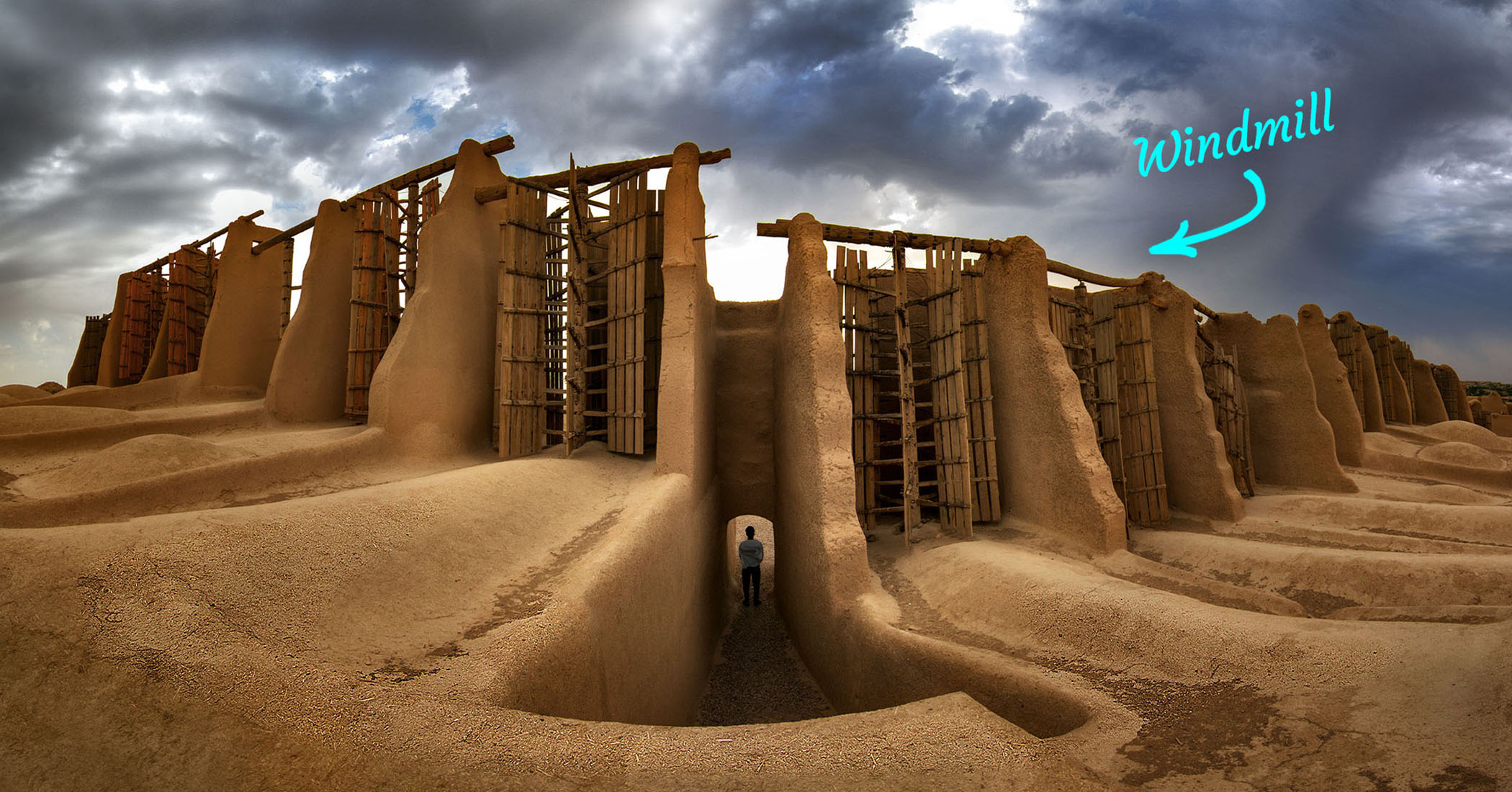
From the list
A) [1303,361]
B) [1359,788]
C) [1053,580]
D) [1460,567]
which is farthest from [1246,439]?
[1359,788]

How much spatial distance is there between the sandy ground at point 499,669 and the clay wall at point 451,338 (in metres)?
2.34

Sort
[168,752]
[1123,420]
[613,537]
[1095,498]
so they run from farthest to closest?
[1123,420] < [1095,498] < [613,537] < [168,752]

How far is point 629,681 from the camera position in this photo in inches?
236

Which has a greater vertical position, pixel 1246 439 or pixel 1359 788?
pixel 1246 439

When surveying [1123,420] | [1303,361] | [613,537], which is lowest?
[613,537]

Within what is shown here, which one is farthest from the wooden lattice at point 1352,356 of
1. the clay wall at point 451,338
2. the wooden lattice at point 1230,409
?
the clay wall at point 451,338

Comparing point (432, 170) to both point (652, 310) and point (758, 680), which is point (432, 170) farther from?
point (758, 680)

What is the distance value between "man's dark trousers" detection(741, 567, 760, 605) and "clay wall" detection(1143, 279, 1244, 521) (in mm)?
7142

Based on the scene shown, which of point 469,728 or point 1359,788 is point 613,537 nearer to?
point 469,728

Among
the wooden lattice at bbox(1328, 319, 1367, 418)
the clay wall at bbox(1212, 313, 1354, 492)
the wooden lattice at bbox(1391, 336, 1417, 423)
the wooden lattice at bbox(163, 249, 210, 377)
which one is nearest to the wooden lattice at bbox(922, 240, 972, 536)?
the clay wall at bbox(1212, 313, 1354, 492)

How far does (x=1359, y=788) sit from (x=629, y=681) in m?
4.83

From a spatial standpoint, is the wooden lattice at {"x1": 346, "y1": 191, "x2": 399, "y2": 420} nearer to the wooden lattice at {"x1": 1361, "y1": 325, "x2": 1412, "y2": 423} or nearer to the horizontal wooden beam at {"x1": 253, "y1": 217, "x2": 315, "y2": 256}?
the horizontal wooden beam at {"x1": 253, "y1": 217, "x2": 315, "y2": 256}

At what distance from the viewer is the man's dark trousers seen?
41.0ft

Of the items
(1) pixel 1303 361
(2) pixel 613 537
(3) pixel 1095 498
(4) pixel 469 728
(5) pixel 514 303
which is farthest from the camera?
(1) pixel 1303 361
